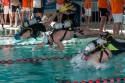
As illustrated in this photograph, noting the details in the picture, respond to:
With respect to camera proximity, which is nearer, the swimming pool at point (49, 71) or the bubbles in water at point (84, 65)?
the swimming pool at point (49, 71)

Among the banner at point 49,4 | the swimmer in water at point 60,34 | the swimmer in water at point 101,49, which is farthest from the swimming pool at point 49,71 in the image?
the banner at point 49,4

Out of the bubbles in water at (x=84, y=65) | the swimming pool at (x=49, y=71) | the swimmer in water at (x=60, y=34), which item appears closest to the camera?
the swimming pool at (x=49, y=71)

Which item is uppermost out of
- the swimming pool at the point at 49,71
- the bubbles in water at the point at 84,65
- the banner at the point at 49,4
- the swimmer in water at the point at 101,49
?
the banner at the point at 49,4

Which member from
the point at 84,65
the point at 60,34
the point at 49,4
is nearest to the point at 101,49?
the point at 84,65

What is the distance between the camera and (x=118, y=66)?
6340mm

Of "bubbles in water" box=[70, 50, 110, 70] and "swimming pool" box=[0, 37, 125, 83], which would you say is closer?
"swimming pool" box=[0, 37, 125, 83]

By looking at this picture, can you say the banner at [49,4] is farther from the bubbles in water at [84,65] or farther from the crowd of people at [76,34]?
the bubbles in water at [84,65]

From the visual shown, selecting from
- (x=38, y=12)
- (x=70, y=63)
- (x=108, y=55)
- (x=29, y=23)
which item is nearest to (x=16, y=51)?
(x=29, y=23)

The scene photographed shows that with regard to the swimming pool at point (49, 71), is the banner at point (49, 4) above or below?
above

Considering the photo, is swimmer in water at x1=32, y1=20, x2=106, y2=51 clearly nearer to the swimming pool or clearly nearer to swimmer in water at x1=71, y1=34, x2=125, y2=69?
the swimming pool

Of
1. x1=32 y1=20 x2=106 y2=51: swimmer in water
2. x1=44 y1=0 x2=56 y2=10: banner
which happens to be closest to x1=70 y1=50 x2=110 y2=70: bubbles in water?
x1=32 y1=20 x2=106 y2=51: swimmer in water

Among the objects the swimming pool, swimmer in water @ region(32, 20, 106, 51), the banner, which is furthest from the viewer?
the banner

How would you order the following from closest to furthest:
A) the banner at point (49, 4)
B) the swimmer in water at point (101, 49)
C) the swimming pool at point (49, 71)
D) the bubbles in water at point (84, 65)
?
the swimming pool at point (49, 71), the swimmer in water at point (101, 49), the bubbles in water at point (84, 65), the banner at point (49, 4)

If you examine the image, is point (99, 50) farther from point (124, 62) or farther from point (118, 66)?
point (124, 62)
